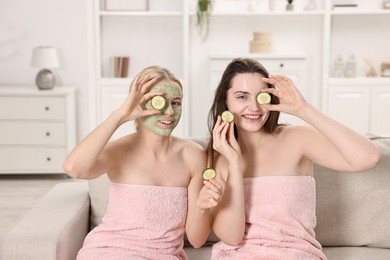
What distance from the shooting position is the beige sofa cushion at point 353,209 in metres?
2.58

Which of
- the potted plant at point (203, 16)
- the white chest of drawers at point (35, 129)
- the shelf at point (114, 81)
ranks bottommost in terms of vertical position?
the white chest of drawers at point (35, 129)

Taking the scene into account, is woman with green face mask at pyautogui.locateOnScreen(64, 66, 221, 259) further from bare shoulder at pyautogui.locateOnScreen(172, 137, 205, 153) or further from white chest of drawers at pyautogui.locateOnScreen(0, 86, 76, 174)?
white chest of drawers at pyautogui.locateOnScreen(0, 86, 76, 174)

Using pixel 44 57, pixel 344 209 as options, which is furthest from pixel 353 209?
pixel 44 57

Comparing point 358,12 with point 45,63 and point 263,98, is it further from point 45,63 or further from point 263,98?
point 263,98

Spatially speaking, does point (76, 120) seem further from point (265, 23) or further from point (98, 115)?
point (265, 23)

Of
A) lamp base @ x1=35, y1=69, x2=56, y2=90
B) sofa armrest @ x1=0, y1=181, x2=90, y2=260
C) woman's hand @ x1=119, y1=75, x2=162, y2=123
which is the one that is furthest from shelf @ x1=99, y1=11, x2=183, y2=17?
woman's hand @ x1=119, y1=75, x2=162, y2=123

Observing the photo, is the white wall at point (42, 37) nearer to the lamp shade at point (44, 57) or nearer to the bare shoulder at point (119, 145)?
the lamp shade at point (44, 57)

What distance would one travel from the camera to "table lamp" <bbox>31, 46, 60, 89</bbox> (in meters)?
5.56

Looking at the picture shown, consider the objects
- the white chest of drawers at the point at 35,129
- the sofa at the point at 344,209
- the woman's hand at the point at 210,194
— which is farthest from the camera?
the white chest of drawers at the point at 35,129

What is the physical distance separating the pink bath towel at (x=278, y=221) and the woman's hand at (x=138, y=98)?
1.37 ft

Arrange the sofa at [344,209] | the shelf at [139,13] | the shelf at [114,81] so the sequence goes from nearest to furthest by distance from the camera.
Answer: the sofa at [344,209]
the shelf at [139,13]
the shelf at [114,81]

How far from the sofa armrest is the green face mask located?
18.0 inches

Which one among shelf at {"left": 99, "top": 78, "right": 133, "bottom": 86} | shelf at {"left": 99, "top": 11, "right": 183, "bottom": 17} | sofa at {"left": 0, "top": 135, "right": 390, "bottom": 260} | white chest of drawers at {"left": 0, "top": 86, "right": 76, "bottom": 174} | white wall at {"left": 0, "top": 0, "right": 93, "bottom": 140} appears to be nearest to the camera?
sofa at {"left": 0, "top": 135, "right": 390, "bottom": 260}

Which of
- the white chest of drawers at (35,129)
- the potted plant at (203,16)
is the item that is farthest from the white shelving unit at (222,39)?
the white chest of drawers at (35,129)
